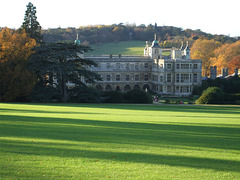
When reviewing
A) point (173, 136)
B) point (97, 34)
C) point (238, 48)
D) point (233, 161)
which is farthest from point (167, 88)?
point (97, 34)

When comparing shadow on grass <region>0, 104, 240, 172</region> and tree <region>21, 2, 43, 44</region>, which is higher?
tree <region>21, 2, 43, 44</region>

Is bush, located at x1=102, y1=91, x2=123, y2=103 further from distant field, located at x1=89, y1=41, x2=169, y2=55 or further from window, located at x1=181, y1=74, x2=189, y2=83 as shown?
distant field, located at x1=89, y1=41, x2=169, y2=55

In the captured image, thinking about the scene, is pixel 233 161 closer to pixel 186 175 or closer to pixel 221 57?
pixel 186 175

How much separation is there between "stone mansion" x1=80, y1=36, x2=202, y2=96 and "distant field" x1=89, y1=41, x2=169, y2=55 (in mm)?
35325

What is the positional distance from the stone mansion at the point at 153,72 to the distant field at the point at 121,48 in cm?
3533

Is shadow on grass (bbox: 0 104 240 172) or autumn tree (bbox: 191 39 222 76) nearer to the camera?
shadow on grass (bbox: 0 104 240 172)

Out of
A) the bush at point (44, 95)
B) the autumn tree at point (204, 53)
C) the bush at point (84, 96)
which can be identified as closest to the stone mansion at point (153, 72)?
the bush at point (84, 96)

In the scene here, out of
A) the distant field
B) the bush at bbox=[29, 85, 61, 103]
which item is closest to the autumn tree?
the distant field

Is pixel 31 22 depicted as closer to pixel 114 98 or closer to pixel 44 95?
pixel 44 95

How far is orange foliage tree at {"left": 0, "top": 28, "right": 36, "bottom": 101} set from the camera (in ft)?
120

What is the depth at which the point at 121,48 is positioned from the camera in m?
106

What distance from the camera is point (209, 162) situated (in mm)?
9398

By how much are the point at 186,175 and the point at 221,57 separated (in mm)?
72918

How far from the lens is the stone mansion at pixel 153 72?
5631 cm
